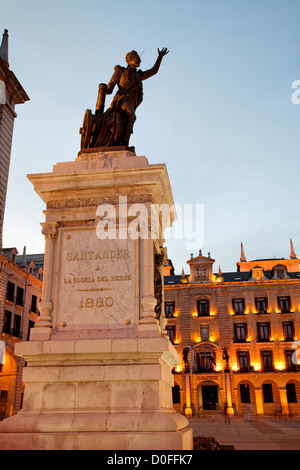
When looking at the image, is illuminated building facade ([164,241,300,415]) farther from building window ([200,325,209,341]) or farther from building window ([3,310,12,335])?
building window ([3,310,12,335])

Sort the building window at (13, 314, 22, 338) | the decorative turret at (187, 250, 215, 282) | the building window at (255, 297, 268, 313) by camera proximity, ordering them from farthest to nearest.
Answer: the decorative turret at (187, 250, 215, 282), the building window at (255, 297, 268, 313), the building window at (13, 314, 22, 338)

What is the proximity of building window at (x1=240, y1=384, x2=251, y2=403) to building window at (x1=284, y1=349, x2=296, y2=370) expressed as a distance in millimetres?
4751

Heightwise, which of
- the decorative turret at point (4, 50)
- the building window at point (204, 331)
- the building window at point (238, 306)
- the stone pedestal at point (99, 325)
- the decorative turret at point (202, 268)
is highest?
the decorative turret at point (4, 50)

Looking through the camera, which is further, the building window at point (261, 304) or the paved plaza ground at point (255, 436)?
the building window at point (261, 304)

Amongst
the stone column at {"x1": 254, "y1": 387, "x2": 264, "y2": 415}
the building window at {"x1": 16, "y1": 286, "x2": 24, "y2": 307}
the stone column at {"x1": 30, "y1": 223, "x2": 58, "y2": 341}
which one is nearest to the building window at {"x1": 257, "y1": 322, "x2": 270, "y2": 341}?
the stone column at {"x1": 254, "y1": 387, "x2": 264, "y2": 415}

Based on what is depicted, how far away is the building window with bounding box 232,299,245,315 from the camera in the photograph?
49309mm

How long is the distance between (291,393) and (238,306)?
10381mm

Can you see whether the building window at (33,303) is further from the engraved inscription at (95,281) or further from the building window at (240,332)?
the engraved inscription at (95,281)

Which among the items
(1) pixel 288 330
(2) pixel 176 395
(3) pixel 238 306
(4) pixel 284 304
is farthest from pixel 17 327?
(4) pixel 284 304

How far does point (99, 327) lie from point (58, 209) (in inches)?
99.2

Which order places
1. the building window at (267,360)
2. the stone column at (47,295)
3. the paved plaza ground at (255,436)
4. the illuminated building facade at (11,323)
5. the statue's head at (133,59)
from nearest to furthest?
1. the stone column at (47,295)
2. the statue's head at (133,59)
3. the paved plaza ground at (255,436)
4. the illuminated building facade at (11,323)
5. the building window at (267,360)

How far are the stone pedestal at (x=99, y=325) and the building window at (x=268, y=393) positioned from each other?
41.5 metres

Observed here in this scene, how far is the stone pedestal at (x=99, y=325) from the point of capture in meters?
6.83

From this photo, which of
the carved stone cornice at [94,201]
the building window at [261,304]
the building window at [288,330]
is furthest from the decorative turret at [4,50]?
the building window at [288,330]
